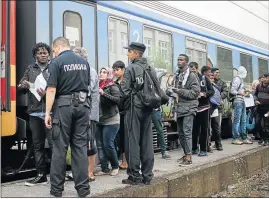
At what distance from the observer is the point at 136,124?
4.65 m

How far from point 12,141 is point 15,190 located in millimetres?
1383

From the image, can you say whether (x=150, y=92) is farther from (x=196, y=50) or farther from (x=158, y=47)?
(x=196, y=50)

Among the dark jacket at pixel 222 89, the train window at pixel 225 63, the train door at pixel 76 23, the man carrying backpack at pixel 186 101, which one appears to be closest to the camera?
the train door at pixel 76 23

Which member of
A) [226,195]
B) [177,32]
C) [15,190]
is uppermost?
[177,32]

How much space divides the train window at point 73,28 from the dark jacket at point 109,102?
3.82ft

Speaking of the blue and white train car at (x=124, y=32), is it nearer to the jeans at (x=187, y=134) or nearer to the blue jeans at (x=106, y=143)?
the blue jeans at (x=106, y=143)

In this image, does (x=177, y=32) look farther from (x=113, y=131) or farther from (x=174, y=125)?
(x=113, y=131)

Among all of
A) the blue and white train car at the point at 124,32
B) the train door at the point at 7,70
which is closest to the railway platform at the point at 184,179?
the train door at the point at 7,70

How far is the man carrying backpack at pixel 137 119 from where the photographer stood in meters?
4.61

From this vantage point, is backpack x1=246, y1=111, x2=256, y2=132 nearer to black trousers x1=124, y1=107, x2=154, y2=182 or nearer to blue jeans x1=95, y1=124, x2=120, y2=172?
blue jeans x1=95, y1=124, x2=120, y2=172

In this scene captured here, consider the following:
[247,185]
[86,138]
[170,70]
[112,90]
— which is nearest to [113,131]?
[112,90]

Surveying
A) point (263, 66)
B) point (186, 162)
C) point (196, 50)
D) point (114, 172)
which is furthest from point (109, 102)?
point (263, 66)

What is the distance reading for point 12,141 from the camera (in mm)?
5637

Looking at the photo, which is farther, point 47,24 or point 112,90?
point 47,24
